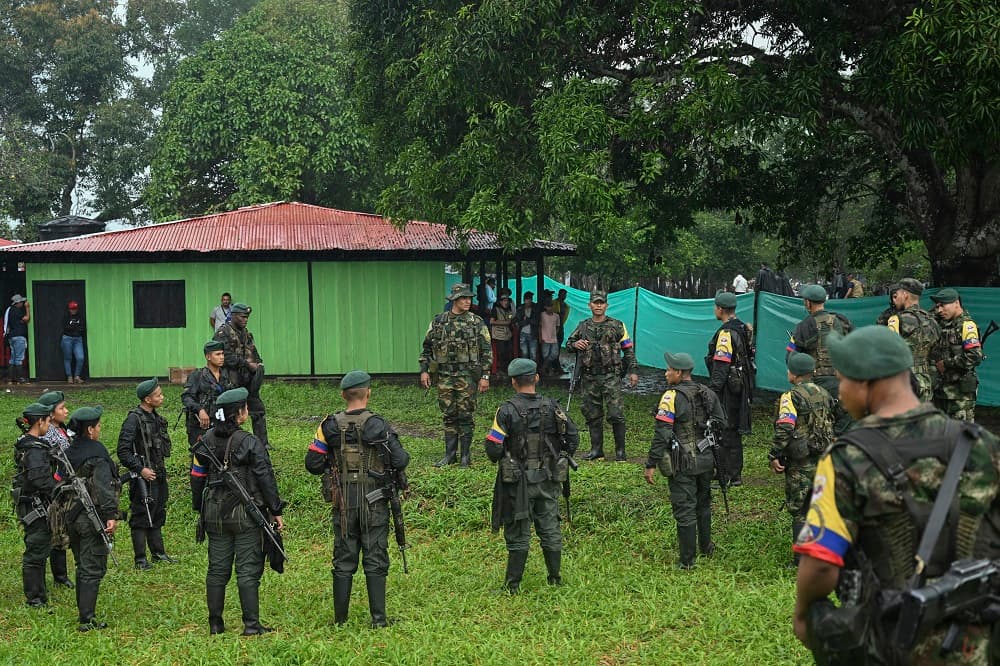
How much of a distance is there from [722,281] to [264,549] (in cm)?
3073

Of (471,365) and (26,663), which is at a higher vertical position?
(471,365)

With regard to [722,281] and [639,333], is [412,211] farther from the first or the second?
[722,281]

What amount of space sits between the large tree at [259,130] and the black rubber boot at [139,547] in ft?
73.1

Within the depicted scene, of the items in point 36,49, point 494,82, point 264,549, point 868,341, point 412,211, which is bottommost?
point 264,549

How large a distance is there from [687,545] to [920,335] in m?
3.84

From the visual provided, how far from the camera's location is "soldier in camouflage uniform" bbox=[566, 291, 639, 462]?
12.2 m

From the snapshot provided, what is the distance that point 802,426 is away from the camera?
26.0ft

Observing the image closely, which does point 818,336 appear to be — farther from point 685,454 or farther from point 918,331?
point 685,454

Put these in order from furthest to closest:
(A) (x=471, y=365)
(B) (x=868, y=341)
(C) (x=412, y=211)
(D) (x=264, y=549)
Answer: (C) (x=412, y=211)
(A) (x=471, y=365)
(D) (x=264, y=549)
(B) (x=868, y=341)

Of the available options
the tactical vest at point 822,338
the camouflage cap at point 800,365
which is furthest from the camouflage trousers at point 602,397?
the camouflage cap at point 800,365

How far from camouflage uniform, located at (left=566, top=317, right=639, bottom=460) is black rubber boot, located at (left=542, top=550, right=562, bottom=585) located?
4.37 meters

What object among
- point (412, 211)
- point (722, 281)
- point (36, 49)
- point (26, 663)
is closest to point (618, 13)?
point (412, 211)

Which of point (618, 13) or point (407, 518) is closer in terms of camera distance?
point (407, 518)

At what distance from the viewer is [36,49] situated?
137 ft
